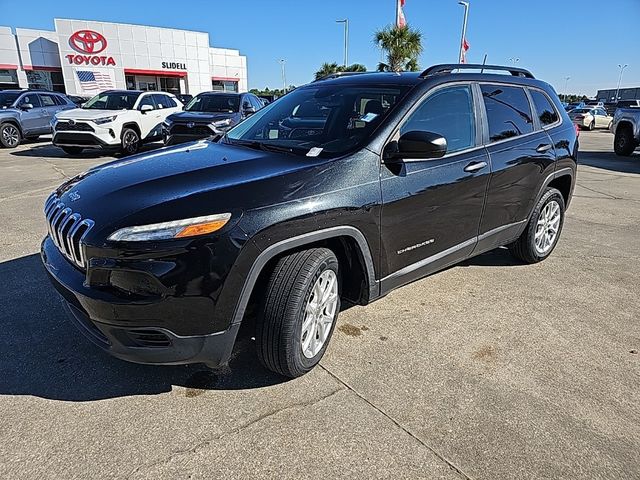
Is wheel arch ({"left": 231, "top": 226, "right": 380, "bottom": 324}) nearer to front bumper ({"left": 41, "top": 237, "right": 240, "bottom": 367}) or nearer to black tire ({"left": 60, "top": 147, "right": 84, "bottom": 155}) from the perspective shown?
front bumper ({"left": 41, "top": 237, "right": 240, "bottom": 367})

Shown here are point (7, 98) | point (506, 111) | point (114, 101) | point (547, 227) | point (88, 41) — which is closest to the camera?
point (506, 111)

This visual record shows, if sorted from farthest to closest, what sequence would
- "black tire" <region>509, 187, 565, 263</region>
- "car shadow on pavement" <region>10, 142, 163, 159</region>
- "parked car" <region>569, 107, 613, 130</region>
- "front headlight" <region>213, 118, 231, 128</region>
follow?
"parked car" <region>569, 107, 613, 130</region> → "car shadow on pavement" <region>10, 142, 163, 159</region> → "front headlight" <region>213, 118, 231, 128</region> → "black tire" <region>509, 187, 565, 263</region>

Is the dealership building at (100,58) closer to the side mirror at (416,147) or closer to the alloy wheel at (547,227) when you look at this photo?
the alloy wheel at (547,227)

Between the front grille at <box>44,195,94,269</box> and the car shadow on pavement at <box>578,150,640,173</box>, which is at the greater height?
the front grille at <box>44,195,94,269</box>

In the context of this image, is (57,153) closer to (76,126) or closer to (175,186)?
(76,126)

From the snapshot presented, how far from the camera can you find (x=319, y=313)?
2688mm

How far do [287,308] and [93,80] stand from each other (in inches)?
1561

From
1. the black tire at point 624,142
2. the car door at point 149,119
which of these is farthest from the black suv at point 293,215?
the black tire at point 624,142

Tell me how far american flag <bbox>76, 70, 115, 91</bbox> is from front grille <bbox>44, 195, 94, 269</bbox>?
38.6m

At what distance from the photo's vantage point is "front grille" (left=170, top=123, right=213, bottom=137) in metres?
9.91

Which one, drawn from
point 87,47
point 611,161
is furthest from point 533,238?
point 87,47

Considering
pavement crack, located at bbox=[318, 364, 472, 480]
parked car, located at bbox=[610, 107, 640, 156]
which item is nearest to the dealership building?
parked car, located at bbox=[610, 107, 640, 156]

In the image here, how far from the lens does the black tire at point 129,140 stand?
454 inches

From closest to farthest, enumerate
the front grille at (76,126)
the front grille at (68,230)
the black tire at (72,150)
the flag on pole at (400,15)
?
the front grille at (68,230)
the front grille at (76,126)
the black tire at (72,150)
the flag on pole at (400,15)
